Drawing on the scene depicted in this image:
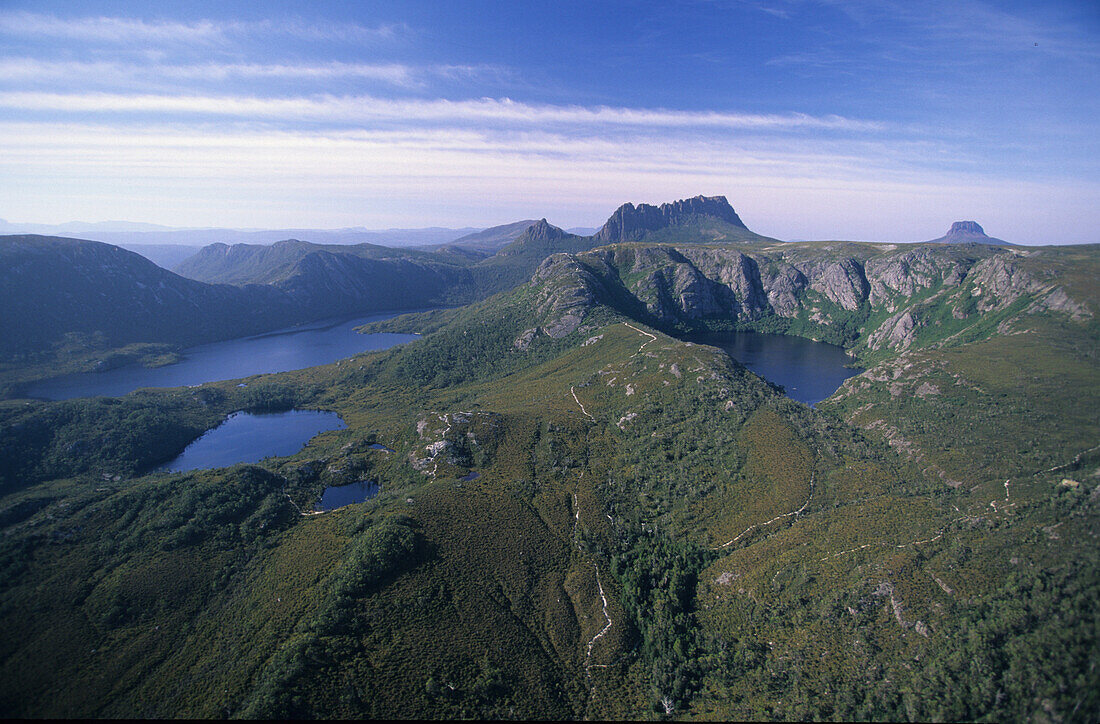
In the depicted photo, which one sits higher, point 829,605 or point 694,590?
point 829,605

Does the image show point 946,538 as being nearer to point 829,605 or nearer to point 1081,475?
point 829,605

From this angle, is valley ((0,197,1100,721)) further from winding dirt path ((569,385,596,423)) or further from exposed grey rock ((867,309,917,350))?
exposed grey rock ((867,309,917,350))

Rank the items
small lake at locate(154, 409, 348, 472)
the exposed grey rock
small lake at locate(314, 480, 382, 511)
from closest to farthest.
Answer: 1. small lake at locate(314, 480, 382, 511)
2. small lake at locate(154, 409, 348, 472)
3. the exposed grey rock

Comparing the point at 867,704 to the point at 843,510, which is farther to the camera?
the point at 843,510

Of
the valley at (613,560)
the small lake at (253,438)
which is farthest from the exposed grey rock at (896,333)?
the small lake at (253,438)

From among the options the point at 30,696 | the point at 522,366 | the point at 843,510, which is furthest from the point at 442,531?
the point at 522,366

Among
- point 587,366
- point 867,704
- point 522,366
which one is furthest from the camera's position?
point 522,366

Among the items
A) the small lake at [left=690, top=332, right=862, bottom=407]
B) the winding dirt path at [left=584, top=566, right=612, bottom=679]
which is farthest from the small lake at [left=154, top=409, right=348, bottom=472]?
Answer: the small lake at [left=690, top=332, right=862, bottom=407]
